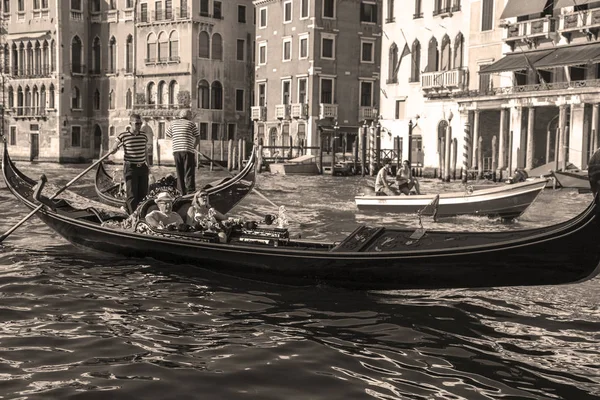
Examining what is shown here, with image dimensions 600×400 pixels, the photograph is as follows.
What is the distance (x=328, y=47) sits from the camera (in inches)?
1265

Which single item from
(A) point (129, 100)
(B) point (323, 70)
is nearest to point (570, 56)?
(B) point (323, 70)

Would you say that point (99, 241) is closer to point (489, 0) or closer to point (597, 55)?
point (597, 55)

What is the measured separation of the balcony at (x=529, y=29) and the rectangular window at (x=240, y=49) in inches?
669

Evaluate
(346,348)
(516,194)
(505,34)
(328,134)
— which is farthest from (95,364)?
(328,134)

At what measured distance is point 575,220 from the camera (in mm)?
5137

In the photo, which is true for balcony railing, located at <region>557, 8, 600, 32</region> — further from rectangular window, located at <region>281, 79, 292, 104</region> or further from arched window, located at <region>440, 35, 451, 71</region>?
rectangular window, located at <region>281, 79, 292, 104</region>

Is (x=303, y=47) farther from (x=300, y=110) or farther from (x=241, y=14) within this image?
(x=241, y=14)

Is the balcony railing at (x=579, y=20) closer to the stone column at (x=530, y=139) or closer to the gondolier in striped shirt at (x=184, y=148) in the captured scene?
the stone column at (x=530, y=139)

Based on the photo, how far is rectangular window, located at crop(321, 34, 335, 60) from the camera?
105 feet

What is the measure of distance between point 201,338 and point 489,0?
70.5 ft

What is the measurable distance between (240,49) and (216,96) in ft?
8.92

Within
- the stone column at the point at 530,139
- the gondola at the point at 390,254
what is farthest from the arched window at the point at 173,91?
the gondola at the point at 390,254

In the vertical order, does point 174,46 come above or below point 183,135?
above

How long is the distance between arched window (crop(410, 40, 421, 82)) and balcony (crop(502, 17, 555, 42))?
456 cm
